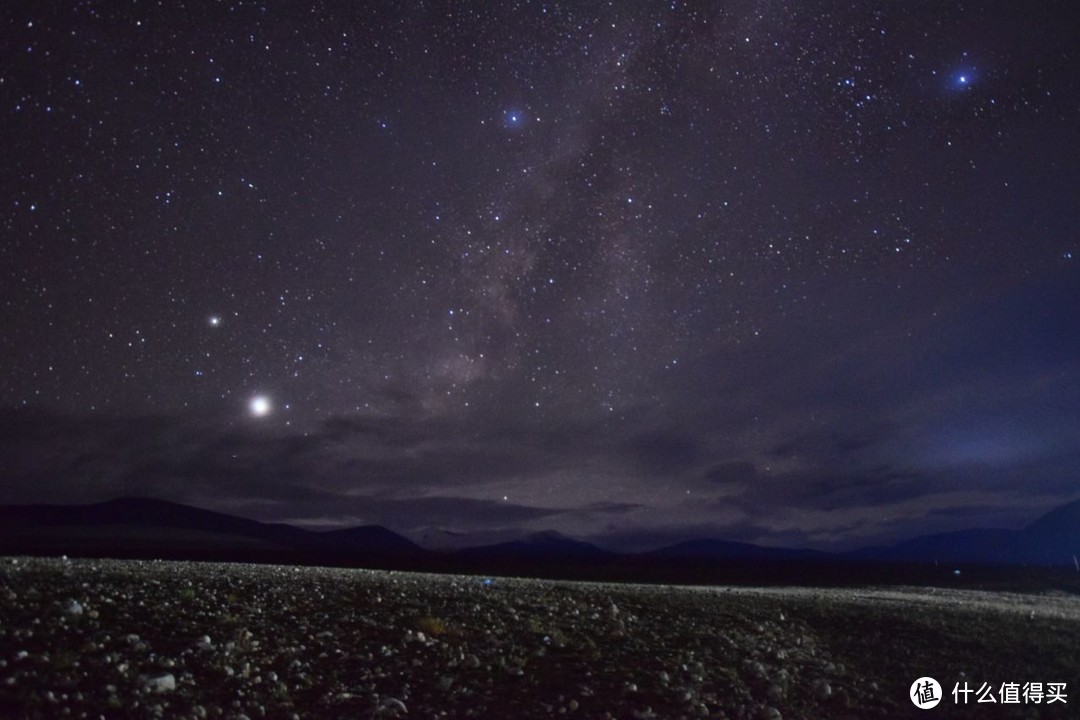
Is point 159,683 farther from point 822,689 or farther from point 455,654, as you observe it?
point 822,689

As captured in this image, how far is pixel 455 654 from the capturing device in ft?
39.2

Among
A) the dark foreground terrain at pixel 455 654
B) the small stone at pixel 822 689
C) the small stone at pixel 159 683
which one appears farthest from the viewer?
the small stone at pixel 822 689

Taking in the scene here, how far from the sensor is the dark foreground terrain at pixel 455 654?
9.29m

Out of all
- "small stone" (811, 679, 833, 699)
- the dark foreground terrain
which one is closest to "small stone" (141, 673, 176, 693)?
the dark foreground terrain

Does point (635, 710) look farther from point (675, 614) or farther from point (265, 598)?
point (265, 598)

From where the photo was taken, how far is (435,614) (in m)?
14.6

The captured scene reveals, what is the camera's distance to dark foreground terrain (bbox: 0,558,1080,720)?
929 centimetres

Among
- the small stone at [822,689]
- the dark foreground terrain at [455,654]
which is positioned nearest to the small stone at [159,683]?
the dark foreground terrain at [455,654]

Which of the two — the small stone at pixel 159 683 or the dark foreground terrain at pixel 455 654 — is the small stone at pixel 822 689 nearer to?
the dark foreground terrain at pixel 455 654

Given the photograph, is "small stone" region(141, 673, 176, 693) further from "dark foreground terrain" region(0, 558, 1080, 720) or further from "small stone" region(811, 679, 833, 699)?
"small stone" region(811, 679, 833, 699)

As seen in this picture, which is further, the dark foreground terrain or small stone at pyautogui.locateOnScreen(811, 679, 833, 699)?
small stone at pyautogui.locateOnScreen(811, 679, 833, 699)

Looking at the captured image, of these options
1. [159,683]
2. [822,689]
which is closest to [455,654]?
[159,683]

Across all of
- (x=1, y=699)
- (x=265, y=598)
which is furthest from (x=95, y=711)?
(x=265, y=598)

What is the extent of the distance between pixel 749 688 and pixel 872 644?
15.9 feet
